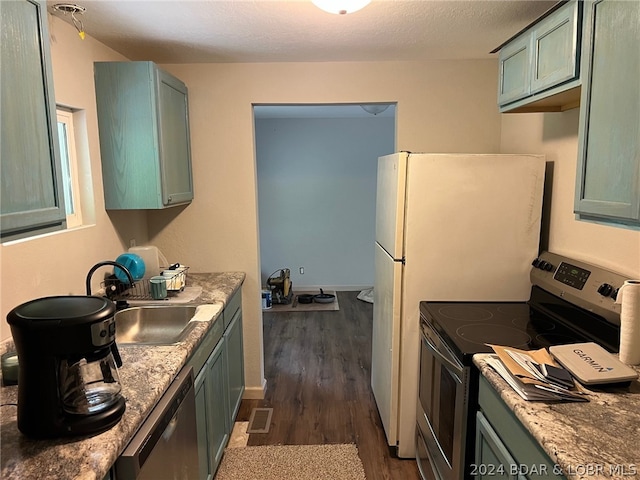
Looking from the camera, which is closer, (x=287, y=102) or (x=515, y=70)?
(x=515, y=70)

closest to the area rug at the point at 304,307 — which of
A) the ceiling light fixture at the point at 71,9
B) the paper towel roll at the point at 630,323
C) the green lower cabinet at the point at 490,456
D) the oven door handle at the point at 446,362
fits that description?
the oven door handle at the point at 446,362

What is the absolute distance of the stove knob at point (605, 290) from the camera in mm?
1734

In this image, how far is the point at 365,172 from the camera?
233 inches

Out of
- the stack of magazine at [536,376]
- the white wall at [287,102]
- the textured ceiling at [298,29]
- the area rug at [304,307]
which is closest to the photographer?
the stack of magazine at [536,376]

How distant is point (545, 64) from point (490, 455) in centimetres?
157

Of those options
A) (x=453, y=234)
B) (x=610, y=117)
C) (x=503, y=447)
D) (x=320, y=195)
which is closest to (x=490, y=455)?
(x=503, y=447)

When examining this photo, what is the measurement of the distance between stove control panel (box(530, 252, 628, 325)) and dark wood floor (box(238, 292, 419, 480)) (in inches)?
50.3

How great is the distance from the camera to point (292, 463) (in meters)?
2.44

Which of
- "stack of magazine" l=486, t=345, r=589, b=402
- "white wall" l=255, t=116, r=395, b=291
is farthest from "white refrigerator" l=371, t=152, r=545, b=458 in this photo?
"white wall" l=255, t=116, r=395, b=291

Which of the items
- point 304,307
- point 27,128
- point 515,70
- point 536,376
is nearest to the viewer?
point 27,128

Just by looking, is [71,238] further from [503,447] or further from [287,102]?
[503,447]

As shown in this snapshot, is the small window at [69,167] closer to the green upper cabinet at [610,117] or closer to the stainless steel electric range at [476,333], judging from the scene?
the stainless steel electric range at [476,333]

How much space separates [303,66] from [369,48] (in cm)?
51

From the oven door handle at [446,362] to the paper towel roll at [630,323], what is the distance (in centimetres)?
56
